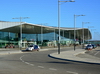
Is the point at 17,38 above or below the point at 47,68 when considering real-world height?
above

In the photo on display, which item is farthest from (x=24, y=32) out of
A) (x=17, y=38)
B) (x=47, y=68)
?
(x=47, y=68)

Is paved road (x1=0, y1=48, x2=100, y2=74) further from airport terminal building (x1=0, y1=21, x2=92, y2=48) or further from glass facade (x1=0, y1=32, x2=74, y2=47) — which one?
glass facade (x1=0, y1=32, x2=74, y2=47)

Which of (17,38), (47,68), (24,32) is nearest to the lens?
(47,68)

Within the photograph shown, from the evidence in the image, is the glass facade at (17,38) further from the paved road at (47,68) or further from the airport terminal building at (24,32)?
the paved road at (47,68)

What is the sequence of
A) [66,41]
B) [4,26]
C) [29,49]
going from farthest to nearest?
1. [66,41]
2. [4,26]
3. [29,49]

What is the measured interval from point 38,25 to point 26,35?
30.5 metres

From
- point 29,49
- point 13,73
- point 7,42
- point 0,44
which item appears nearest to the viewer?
point 13,73

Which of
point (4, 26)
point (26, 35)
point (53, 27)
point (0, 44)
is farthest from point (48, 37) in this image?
point (4, 26)

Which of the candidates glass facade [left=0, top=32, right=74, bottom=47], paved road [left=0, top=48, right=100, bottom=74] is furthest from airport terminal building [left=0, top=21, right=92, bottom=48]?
paved road [left=0, top=48, right=100, bottom=74]

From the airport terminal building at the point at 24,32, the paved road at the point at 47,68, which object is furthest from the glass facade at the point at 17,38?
the paved road at the point at 47,68

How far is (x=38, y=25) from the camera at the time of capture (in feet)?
294

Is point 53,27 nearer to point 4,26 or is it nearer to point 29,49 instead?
point 4,26

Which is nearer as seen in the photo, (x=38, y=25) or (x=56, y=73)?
(x=56, y=73)

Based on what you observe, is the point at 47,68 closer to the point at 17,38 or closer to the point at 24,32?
the point at 17,38
